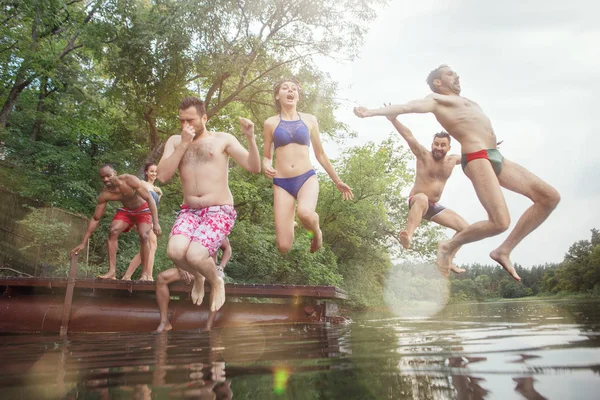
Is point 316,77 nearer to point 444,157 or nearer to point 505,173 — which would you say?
point 444,157

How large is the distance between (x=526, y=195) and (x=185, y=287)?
12.4ft

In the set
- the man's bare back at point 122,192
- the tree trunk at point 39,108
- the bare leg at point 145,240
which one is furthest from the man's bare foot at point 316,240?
the tree trunk at point 39,108

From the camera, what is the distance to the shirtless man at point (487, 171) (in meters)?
4.07

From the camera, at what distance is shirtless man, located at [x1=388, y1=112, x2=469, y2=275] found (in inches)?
195

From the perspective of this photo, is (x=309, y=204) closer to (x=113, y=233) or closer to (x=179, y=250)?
(x=179, y=250)

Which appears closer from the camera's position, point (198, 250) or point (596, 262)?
point (198, 250)

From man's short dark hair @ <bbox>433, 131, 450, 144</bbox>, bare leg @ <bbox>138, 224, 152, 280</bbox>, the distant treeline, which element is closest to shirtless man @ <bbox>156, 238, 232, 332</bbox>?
bare leg @ <bbox>138, 224, 152, 280</bbox>

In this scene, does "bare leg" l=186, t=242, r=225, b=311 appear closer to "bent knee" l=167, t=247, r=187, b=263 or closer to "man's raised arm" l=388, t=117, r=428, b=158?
"bent knee" l=167, t=247, r=187, b=263

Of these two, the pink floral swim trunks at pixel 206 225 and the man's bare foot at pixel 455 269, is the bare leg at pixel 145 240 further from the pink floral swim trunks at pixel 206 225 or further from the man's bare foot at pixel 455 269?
the man's bare foot at pixel 455 269

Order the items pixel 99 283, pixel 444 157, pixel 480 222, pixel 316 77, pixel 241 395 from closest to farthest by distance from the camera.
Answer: pixel 241 395 < pixel 480 222 < pixel 444 157 < pixel 99 283 < pixel 316 77

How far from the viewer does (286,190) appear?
15.5ft

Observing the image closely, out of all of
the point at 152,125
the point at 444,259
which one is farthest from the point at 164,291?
the point at 152,125

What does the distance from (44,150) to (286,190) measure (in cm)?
1189

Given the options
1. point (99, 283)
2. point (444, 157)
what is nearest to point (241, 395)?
point (444, 157)
